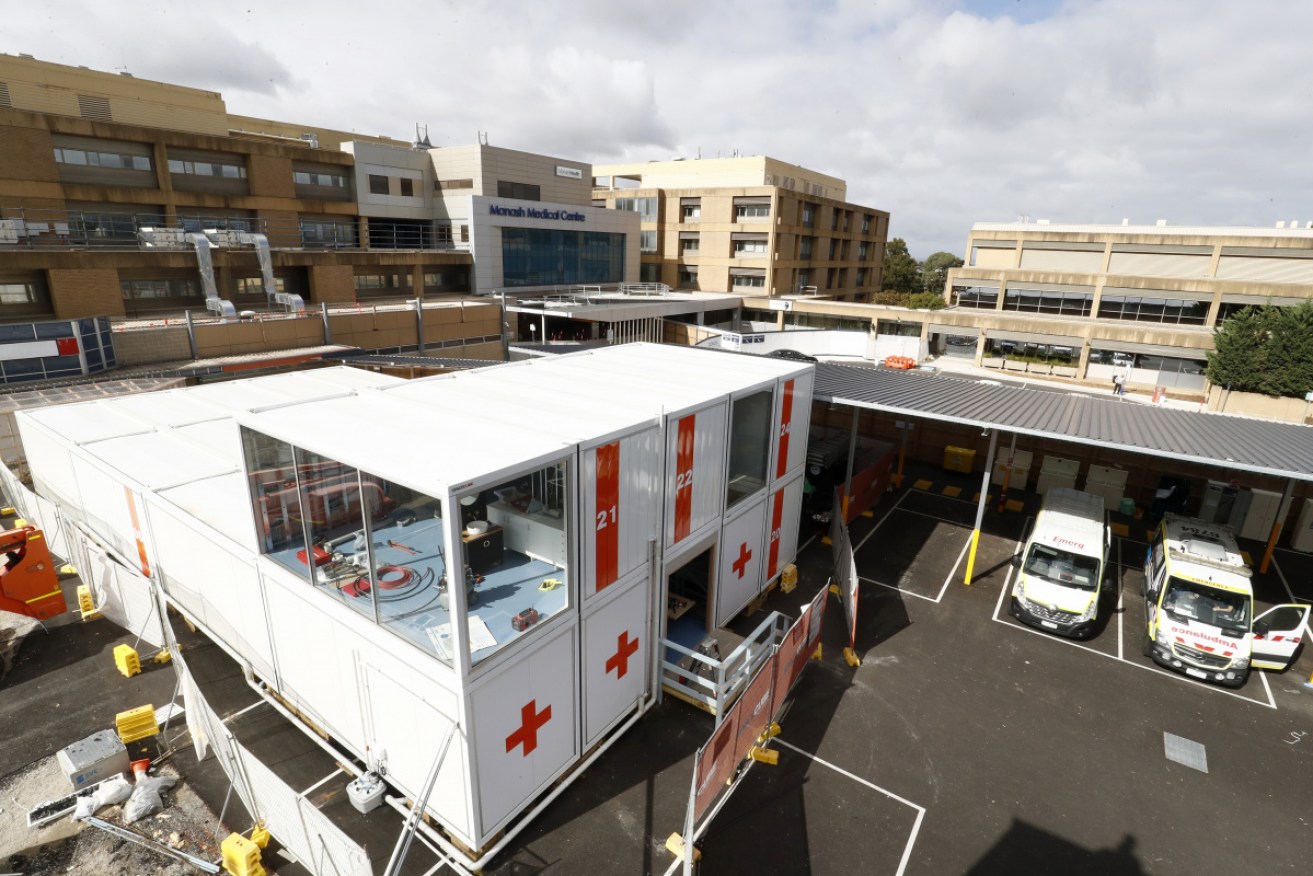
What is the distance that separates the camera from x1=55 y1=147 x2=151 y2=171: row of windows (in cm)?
3059

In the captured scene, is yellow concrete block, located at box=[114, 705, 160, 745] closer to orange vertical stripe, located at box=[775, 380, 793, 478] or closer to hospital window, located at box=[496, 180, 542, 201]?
orange vertical stripe, located at box=[775, 380, 793, 478]

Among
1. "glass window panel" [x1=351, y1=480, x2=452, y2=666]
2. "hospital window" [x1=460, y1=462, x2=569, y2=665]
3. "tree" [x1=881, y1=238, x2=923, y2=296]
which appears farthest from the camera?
"tree" [x1=881, y1=238, x2=923, y2=296]

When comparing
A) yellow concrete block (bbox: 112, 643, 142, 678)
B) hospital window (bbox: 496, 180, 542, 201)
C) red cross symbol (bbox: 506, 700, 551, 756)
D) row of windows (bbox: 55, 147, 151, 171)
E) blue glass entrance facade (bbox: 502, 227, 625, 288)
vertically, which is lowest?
yellow concrete block (bbox: 112, 643, 142, 678)

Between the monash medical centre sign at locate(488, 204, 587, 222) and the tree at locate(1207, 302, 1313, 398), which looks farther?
the monash medical centre sign at locate(488, 204, 587, 222)

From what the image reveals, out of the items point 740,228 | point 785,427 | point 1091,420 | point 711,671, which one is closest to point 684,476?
point 711,671

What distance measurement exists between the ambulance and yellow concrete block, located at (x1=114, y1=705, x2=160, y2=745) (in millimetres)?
18043

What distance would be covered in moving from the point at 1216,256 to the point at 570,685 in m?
49.1

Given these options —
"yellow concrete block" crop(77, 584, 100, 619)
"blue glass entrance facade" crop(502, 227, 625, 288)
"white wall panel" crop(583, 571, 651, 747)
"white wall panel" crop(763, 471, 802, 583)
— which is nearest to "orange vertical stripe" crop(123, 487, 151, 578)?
"yellow concrete block" crop(77, 584, 100, 619)

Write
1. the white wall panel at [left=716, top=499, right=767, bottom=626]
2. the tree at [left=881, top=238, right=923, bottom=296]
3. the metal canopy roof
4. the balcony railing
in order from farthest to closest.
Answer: the tree at [left=881, top=238, right=923, bottom=296]
the balcony railing
the metal canopy roof
the white wall panel at [left=716, top=499, right=767, bottom=626]

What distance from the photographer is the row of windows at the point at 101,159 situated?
3059 cm

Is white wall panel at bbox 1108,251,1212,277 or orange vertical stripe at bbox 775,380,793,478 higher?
white wall panel at bbox 1108,251,1212,277

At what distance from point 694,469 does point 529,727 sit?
4743 mm

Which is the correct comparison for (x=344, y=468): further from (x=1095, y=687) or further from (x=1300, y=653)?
(x=1300, y=653)

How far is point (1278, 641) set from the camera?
12.3m
